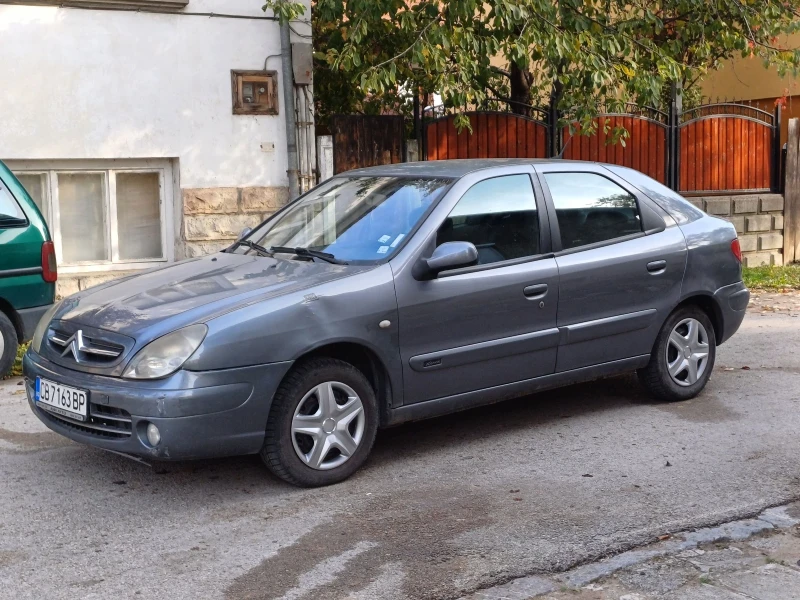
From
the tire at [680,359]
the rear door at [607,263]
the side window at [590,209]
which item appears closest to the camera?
the rear door at [607,263]

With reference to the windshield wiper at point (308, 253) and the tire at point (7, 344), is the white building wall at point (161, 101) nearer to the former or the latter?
the tire at point (7, 344)

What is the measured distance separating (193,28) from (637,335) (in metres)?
6.17

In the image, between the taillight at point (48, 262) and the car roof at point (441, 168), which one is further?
the taillight at point (48, 262)

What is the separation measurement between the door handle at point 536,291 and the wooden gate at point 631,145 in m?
7.23

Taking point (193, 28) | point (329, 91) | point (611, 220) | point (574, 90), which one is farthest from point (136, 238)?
point (611, 220)

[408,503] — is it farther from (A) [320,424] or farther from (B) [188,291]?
(B) [188,291]

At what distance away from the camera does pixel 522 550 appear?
14.4ft

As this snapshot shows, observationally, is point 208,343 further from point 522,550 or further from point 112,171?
point 112,171

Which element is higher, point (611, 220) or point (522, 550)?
point (611, 220)

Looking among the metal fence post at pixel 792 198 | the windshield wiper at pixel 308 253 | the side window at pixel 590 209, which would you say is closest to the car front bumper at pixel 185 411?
the windshield wiper at pixel 308 253

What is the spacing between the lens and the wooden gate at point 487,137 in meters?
12.0

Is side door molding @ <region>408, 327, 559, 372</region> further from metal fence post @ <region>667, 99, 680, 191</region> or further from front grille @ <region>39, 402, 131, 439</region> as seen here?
metal fence post @ <region>667, 99, 680, 191</region>

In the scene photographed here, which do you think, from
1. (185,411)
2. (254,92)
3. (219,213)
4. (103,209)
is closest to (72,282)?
(103,209)

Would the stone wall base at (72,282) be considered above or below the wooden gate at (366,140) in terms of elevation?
below
